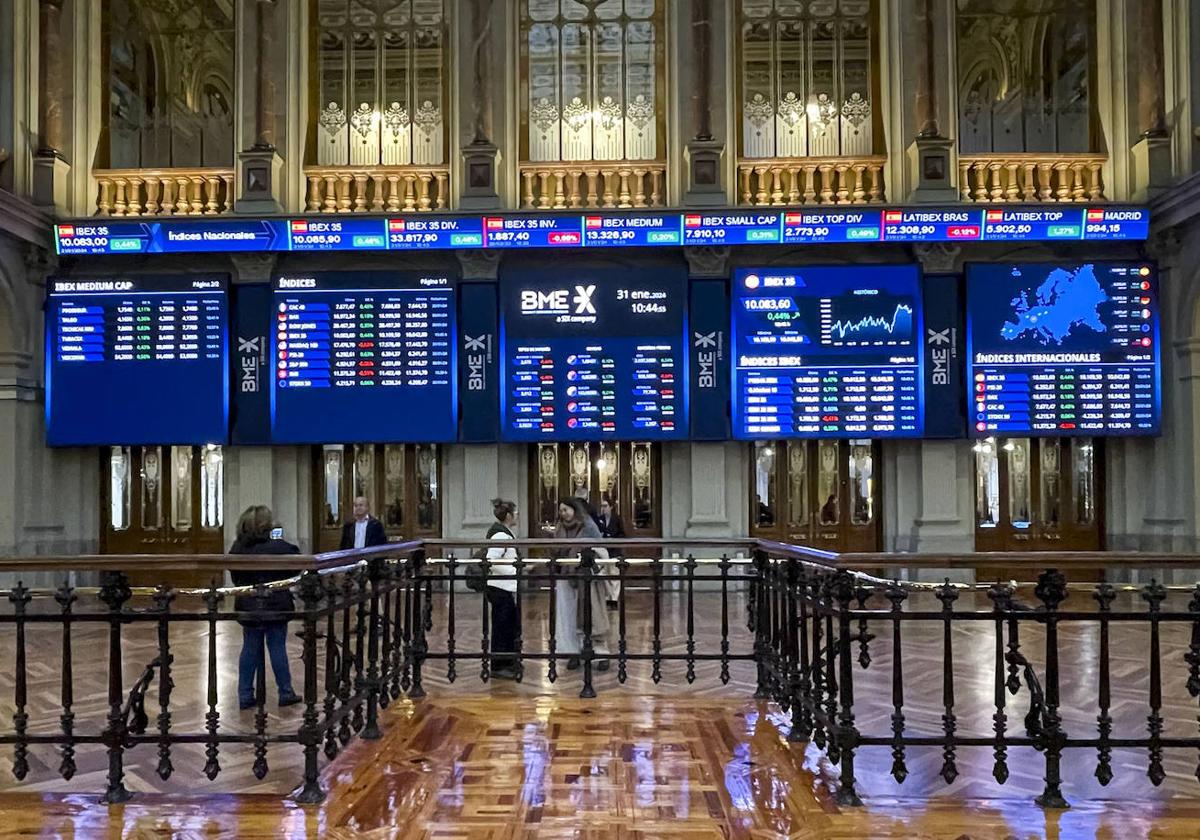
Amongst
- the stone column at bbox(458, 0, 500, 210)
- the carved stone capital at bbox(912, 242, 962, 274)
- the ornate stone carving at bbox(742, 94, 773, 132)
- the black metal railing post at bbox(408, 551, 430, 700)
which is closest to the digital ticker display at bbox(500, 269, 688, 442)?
the stone column at bbox(458, 0, 500, 210)

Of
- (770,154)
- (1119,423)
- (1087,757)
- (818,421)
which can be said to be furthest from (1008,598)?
(770,154)

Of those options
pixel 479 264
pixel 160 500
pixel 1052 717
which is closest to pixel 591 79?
pixel 479 264

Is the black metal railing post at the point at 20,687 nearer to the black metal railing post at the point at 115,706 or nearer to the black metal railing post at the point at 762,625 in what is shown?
the black metal railing post at the point at 115,706

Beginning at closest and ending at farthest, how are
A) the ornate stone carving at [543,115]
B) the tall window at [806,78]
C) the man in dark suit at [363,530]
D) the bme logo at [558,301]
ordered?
the man in dark suit at [363,530] < the bme logo at [558,301] < the tall window at [806,78] < the ornate stone carving at [543,115]

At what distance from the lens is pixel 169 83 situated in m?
13.5

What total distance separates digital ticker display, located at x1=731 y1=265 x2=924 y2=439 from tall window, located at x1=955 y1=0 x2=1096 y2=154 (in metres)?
2.66

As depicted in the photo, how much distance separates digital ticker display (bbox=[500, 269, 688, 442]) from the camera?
1212 cm

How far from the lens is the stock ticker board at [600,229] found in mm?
11812

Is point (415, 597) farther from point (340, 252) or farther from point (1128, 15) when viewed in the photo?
point (1128, 15)

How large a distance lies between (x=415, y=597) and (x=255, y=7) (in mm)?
9079

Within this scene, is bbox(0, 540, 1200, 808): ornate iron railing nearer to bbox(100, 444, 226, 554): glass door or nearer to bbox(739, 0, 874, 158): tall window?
bbox(100, 444, 226, 554): glass door

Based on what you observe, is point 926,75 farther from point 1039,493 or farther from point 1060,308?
point 1039,493

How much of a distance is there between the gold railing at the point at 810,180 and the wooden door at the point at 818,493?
3.02 m

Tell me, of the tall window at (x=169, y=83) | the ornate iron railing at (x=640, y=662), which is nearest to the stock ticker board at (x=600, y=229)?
the tall window at (x=169, y=83)
